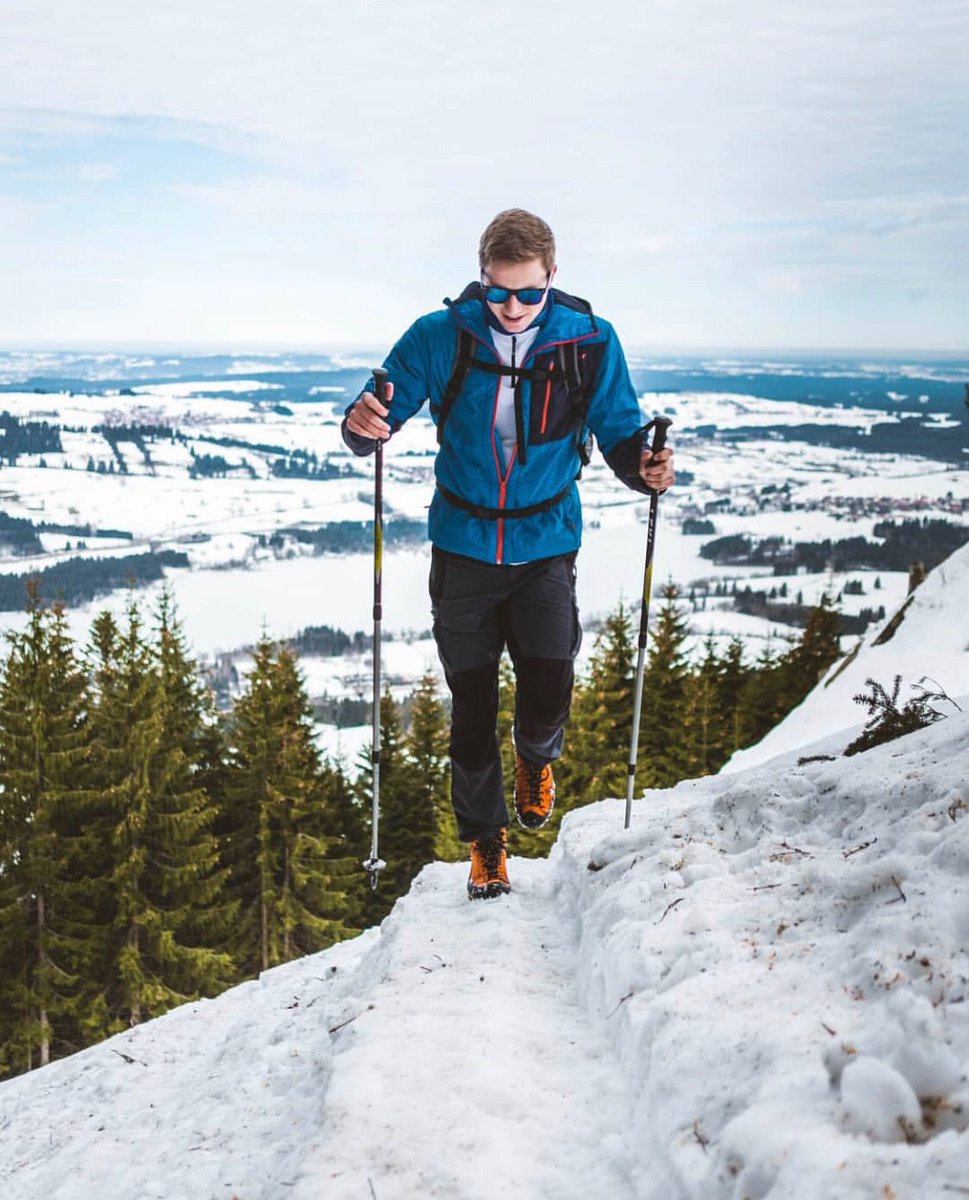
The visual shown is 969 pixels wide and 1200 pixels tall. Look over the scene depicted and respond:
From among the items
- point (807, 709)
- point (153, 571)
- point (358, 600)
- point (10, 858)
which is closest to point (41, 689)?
point (10, 858)

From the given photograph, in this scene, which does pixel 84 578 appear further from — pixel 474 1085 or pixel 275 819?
pixel 474 1085

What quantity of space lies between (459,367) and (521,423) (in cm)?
45

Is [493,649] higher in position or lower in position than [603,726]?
higher

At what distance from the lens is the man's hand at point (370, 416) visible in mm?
4711

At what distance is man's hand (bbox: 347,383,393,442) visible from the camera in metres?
4.71

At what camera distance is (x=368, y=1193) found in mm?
2811

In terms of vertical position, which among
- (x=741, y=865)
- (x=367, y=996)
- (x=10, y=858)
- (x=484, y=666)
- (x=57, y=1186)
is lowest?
(x=10, y=858)

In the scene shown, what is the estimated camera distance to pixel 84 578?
178000 millimetres

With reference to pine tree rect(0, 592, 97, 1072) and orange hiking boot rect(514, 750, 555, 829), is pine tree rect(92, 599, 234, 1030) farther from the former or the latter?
orange hiking boot rect(514, 750, 555, 829)

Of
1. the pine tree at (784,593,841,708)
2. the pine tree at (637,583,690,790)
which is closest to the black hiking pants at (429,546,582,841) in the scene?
the pine tree at (637,583,690,790)

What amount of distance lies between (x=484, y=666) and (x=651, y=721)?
22.8m

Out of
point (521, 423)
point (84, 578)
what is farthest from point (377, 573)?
point (84, 578)

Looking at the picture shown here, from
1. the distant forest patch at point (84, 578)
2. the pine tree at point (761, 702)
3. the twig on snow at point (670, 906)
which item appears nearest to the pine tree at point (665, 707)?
the pine tree at point (761, 702)

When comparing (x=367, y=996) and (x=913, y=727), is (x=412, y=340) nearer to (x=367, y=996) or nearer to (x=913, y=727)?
(x=367, y=996)
